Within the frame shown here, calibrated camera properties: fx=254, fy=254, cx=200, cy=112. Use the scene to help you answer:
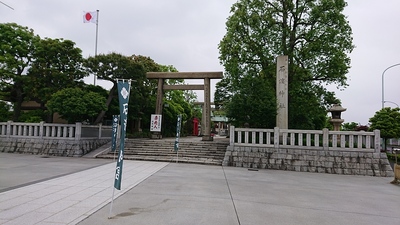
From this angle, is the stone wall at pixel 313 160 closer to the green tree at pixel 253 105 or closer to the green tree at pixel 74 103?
the green tree at pixel 253 105

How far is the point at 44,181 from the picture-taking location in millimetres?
7031

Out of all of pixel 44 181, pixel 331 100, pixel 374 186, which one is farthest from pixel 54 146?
pixel 331 100

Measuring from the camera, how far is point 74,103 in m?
13.3

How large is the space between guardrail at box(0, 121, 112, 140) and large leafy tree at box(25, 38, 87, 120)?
201 cm

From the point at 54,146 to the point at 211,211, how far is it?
12.1m

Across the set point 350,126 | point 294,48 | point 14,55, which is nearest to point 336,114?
point 294,48

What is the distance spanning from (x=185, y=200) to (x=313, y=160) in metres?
8.09

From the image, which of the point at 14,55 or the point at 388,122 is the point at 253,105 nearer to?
the point at 388,122

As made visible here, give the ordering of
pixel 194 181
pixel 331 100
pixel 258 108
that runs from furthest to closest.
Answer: pixel 331 100 → pixel 258 108 → pixel 194 181

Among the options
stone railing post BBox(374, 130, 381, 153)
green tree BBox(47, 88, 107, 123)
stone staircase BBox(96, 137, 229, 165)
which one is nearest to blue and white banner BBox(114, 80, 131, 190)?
stone staircase BBox(96, 137, 229, 165)

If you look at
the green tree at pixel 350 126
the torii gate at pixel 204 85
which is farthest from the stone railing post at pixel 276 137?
the green tree at pixel 350 126

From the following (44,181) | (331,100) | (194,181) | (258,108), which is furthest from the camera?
(331,100)

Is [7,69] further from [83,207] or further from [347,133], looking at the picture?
[347,133]

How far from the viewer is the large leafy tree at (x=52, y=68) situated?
15.4 m
